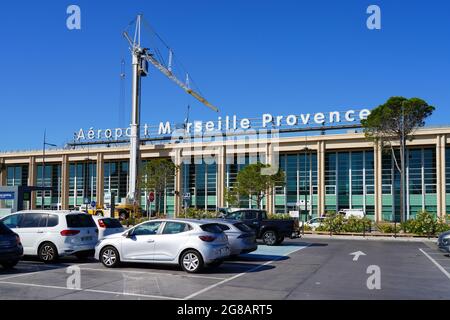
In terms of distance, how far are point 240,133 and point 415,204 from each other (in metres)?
23.5

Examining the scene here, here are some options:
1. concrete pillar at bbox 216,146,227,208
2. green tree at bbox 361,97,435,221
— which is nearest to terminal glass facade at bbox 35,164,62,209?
concrete pillar at bbox 216,146,227,208

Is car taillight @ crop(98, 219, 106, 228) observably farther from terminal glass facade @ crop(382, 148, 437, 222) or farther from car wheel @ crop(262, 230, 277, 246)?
terminal glass facade @ crop(382, 148, 437, 222)

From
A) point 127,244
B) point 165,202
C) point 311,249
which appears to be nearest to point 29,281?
point 127,244

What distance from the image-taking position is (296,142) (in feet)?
206

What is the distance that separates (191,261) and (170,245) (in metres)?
0.75

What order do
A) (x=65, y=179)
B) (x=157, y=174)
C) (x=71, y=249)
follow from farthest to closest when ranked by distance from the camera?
1. (x=65, y=179)
2. (x=157, y=174)
3. (x=71, y=249)

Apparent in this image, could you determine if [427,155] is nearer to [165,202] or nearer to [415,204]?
[415,204]

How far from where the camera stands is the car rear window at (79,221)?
15398 millimetres

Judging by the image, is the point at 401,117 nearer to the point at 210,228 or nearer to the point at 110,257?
the point at 210,228

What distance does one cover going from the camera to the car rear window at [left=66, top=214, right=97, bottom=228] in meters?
15.4

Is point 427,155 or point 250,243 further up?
point 427,155

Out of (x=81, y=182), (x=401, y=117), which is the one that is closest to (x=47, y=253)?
(x=401, y=117)

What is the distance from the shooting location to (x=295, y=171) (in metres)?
63.8

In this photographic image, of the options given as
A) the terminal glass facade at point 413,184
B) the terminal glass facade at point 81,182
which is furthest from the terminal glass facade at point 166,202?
the terminal glass facade at point 413,184
